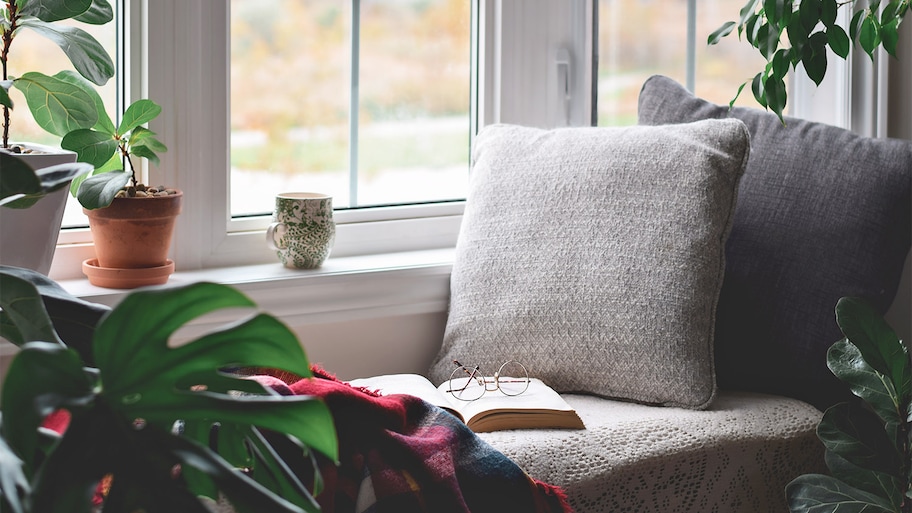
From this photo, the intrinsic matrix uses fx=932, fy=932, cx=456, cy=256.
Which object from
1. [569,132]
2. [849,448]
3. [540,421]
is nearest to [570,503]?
[540,421]

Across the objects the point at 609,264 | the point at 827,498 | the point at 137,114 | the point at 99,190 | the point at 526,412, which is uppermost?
the point at 137,114

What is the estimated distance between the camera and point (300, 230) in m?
1.77

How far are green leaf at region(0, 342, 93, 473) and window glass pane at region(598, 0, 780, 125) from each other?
1764mm

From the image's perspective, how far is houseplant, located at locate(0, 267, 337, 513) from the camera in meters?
0.53

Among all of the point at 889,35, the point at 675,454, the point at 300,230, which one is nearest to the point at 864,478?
the point at 675,454

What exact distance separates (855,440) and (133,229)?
125 centimetres

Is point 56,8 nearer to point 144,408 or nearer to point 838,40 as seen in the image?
point 144,408

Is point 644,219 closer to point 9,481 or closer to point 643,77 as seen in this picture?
point 643,77

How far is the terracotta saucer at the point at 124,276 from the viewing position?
1.60 metres

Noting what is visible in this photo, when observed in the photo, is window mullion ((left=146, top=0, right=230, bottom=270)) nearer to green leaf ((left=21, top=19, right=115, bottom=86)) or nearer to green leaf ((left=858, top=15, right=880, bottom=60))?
green leaf ((left=21, top=19, right=115, bottom=86))

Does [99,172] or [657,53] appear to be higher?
[657,53]

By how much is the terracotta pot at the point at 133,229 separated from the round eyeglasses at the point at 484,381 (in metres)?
0.56

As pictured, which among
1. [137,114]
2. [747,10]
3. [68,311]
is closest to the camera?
[68,311]

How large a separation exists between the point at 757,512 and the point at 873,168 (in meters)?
0.68
